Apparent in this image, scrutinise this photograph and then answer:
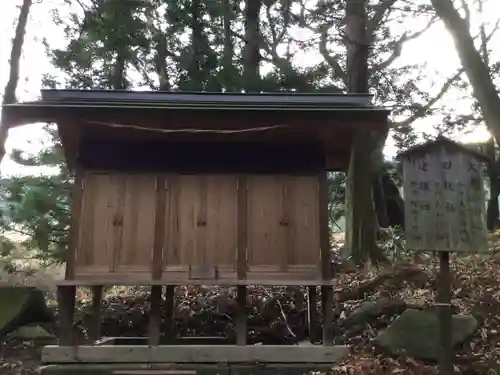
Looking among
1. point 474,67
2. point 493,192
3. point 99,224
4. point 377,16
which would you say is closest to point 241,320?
point 99,224

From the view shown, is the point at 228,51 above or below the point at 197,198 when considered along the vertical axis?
above

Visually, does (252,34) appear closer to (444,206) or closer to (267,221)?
(267,221)

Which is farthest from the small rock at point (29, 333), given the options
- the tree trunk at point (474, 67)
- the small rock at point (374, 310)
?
the tree trunk at point (474, 67)

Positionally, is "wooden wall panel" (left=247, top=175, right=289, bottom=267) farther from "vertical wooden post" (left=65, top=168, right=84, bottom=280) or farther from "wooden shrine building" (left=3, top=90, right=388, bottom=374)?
→ "vertical wooden post" (left=65, top=168, right=84, bottom=280)

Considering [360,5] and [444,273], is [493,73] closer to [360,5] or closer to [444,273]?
[360,5]

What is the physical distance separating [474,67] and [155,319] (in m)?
7.01

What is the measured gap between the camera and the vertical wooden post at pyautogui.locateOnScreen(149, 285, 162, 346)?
6.11m

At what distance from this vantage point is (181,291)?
9.59 metres

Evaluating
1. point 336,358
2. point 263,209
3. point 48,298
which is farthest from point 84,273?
Answer: point 48,298

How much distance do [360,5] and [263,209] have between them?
6.74 meters

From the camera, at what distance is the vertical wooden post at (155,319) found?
240 inches

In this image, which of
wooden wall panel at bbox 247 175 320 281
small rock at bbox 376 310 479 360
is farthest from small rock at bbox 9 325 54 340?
small rock at bbox 376 310 479 360

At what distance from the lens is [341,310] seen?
8180 millimetres

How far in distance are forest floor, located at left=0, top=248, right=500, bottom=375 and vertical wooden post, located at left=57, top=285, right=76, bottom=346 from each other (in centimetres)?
107
